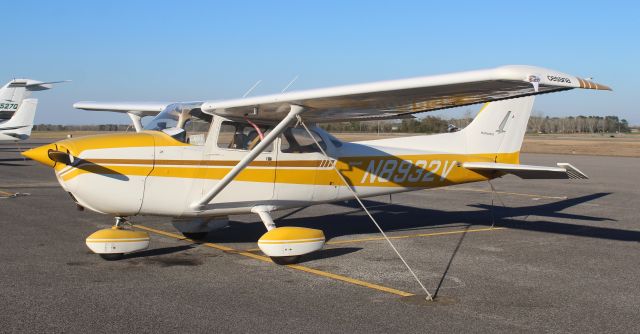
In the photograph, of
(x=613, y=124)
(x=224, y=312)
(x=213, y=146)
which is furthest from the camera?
(x=613, y=124)

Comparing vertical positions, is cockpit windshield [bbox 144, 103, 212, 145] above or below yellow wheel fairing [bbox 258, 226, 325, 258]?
above

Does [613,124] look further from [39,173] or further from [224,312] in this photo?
[224,312]

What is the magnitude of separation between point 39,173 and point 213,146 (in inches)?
683

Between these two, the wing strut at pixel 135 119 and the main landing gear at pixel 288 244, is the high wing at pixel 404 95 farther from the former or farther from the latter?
the wing strut at pixel 135 119

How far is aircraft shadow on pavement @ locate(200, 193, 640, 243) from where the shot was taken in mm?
9539

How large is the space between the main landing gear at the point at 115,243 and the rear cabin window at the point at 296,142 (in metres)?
2.18

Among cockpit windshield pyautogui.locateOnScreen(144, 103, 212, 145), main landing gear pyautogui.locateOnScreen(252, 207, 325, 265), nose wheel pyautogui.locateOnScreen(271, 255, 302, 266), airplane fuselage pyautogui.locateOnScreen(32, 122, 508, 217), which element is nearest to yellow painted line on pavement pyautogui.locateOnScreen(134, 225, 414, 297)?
nose wheel pyautogui.locateOnScreen(271, 255, 302, 266)

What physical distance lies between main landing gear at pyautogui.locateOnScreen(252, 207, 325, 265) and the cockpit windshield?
154cm

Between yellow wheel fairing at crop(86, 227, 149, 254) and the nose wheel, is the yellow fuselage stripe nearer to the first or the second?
yellow wheel fairing at crop(86, 227, 149, 254)

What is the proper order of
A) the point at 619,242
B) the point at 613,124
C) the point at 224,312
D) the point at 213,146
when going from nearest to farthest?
the point at 224,312 < the point at 213,146 < the point at 619,242 < the point at 613,124

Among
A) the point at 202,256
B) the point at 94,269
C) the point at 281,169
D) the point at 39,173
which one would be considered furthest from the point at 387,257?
the point at 39,173

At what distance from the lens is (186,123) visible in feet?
24.6

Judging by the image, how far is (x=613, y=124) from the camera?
15688 cm

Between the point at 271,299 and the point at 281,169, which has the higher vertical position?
the point at 281,169
